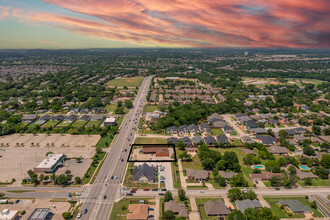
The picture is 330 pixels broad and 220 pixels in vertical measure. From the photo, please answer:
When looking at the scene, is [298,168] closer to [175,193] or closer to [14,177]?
[175,193]

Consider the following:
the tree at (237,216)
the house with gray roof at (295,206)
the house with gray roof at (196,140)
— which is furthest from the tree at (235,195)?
the house with gray roof at (196,140)

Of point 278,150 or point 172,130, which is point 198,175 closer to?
point 172,130

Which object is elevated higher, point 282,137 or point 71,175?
point 282,137

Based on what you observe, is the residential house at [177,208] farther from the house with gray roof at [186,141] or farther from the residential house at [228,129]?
the residential house at [228,129]

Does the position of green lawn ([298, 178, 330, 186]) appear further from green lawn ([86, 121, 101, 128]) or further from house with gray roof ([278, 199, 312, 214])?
green lawn ([86, 121, 101, 128])

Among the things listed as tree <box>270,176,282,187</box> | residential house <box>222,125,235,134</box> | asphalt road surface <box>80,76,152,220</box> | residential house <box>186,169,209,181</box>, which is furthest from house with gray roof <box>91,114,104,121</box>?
tree <box>270,176,282,187</box>

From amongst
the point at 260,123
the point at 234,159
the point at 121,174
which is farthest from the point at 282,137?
the point at 121,174
